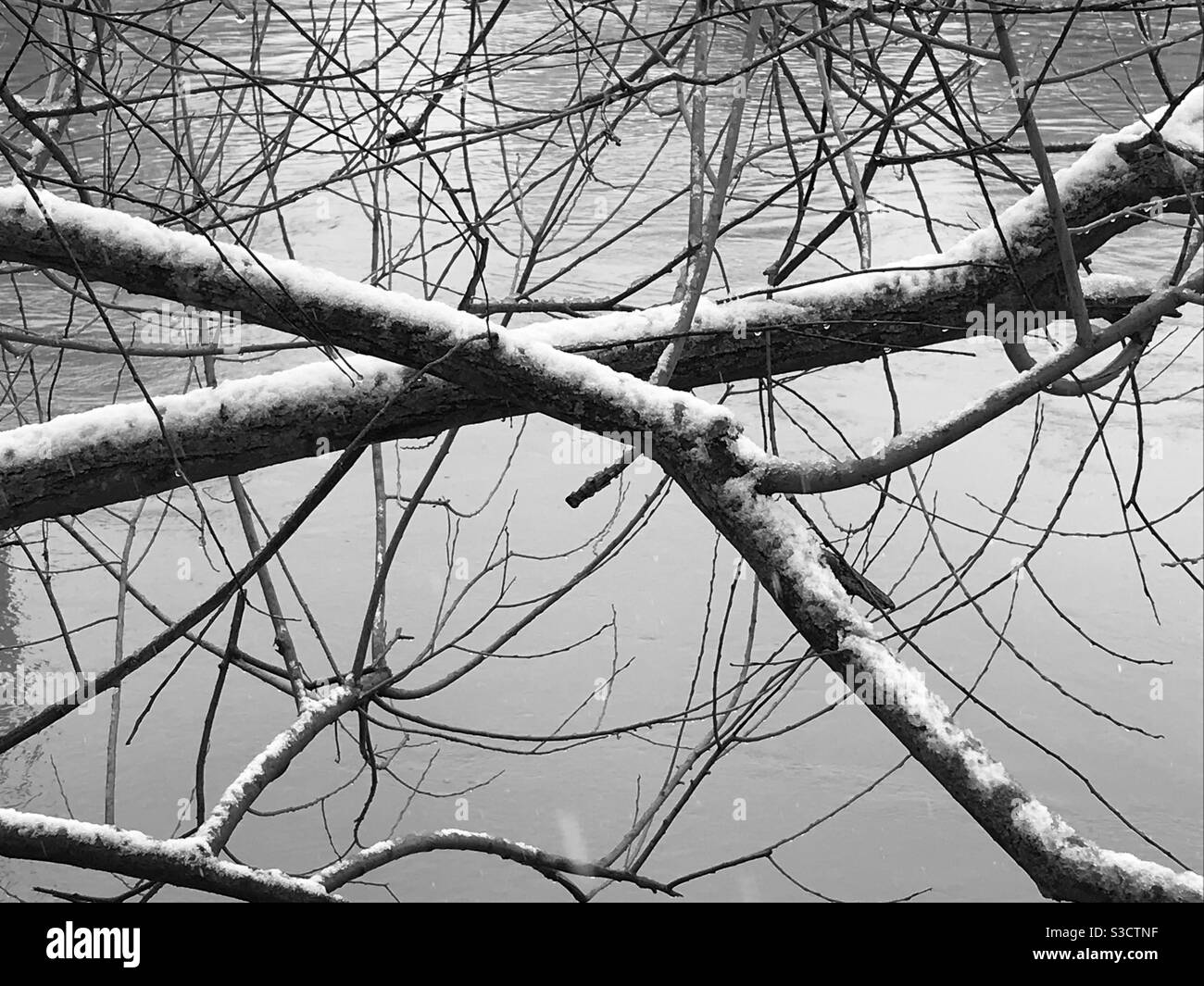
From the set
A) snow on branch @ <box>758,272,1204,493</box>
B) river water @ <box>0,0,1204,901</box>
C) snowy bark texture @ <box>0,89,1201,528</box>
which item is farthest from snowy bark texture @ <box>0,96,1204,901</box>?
river water @ <box>0,0,1204,901</box>

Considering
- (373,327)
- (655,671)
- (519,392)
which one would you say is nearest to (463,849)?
(519,392)

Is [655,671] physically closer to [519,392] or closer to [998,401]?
[519,392]

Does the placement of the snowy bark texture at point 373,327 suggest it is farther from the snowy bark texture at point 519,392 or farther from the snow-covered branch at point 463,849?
the snow-covered branch at point 463,849

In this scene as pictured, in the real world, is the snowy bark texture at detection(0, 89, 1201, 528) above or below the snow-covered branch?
above

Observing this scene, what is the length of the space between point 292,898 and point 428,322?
0.96 metres

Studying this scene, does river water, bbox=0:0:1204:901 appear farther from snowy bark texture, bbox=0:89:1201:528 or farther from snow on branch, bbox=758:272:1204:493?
snow on branch, bbox=758:272:1204:493

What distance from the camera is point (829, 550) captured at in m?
1.91

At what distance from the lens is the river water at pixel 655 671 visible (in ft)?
13.9

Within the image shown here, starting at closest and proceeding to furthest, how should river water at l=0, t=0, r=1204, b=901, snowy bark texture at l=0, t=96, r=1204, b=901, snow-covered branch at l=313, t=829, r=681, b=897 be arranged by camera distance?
snowy bark texture at l=0, t=96, r=1204, b=901, snow-covered branch at l=313, t=829, r=681, b=897, river water at l=0, t=0, r=1204, b=901

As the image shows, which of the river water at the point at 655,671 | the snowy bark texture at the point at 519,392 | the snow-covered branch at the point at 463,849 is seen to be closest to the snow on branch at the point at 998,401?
the snowy bark texture at the point at 519,392

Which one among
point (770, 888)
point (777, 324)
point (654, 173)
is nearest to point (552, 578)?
point (770, 888)

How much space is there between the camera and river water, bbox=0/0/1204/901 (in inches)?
167

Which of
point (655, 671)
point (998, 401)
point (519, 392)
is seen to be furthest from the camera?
point (655, 671)

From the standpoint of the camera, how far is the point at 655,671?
16.2 feet
